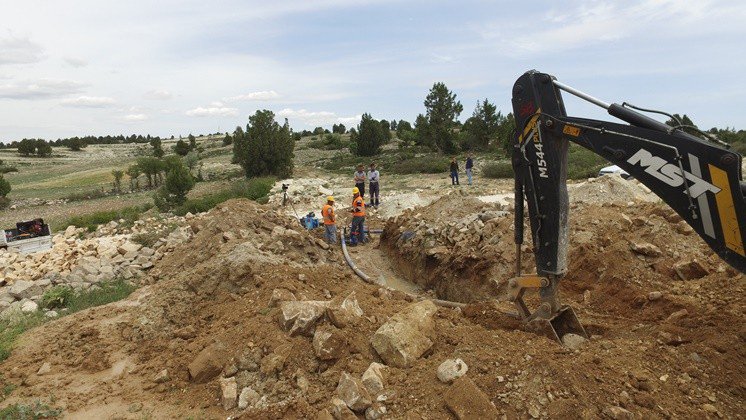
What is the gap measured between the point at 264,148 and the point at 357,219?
1870 centimetres

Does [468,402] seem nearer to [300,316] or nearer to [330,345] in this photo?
[330,345]

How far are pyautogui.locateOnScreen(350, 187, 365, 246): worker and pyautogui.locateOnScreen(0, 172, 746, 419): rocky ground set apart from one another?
9.75ft

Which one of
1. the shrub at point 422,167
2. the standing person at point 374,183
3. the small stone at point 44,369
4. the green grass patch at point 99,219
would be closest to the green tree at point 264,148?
the shrub at point 422,167

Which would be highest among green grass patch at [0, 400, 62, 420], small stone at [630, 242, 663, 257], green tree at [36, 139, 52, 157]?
green tree at [36, 139, 52, 157]

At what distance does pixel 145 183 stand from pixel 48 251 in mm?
26084

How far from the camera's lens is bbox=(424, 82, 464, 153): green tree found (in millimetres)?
38031

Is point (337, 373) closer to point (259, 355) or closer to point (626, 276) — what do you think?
point (259, 355)

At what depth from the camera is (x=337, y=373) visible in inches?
187

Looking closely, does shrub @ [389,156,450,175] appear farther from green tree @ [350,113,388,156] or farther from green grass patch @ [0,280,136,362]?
green grass patch @ [0,280,136,362]

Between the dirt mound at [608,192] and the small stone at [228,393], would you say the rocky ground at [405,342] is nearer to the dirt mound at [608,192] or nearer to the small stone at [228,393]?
the small stone at [228,393]

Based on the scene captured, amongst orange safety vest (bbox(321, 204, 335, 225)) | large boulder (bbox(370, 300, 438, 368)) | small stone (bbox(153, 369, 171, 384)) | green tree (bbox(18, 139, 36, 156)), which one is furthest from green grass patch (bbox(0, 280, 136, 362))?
green tree (bbox(18, 139, 36, 156))

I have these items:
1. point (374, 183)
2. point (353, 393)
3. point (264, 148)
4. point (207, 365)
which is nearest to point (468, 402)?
point (353, 393)

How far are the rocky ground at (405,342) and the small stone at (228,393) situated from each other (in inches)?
0.7

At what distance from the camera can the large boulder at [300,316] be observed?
533 centimetres
